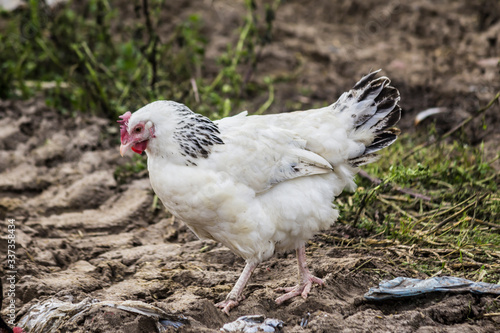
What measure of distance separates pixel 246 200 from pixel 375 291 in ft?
3.15

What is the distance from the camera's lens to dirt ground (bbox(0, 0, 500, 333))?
10.3ft

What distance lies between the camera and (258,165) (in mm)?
3309

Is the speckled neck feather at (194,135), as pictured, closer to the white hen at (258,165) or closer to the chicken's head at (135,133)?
the white hen at (258,165)

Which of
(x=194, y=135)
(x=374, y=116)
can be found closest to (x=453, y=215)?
(x=374, y=116)

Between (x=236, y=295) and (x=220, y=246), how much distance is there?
0.94m

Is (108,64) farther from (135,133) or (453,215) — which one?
(453,215)

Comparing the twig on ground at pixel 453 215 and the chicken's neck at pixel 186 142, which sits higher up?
the chicken's neck at pixel 186 142

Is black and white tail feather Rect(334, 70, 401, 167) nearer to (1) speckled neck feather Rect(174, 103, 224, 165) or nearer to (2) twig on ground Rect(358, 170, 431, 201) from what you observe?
(2) twig on ground Rect(358, 170, 431, 201)

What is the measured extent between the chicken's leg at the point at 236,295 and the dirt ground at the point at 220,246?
2.2 inches

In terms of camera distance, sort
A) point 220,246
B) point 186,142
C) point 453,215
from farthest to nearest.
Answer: point 220,246, point 453,215, point 186,142

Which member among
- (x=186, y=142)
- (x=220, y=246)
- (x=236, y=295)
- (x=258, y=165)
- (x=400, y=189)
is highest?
(x=186, y=142)

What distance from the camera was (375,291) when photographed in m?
3.18

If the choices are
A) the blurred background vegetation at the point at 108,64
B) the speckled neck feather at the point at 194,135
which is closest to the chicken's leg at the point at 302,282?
the speckled neck feather at the point at 194,135

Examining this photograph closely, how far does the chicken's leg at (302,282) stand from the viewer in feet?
11.0
